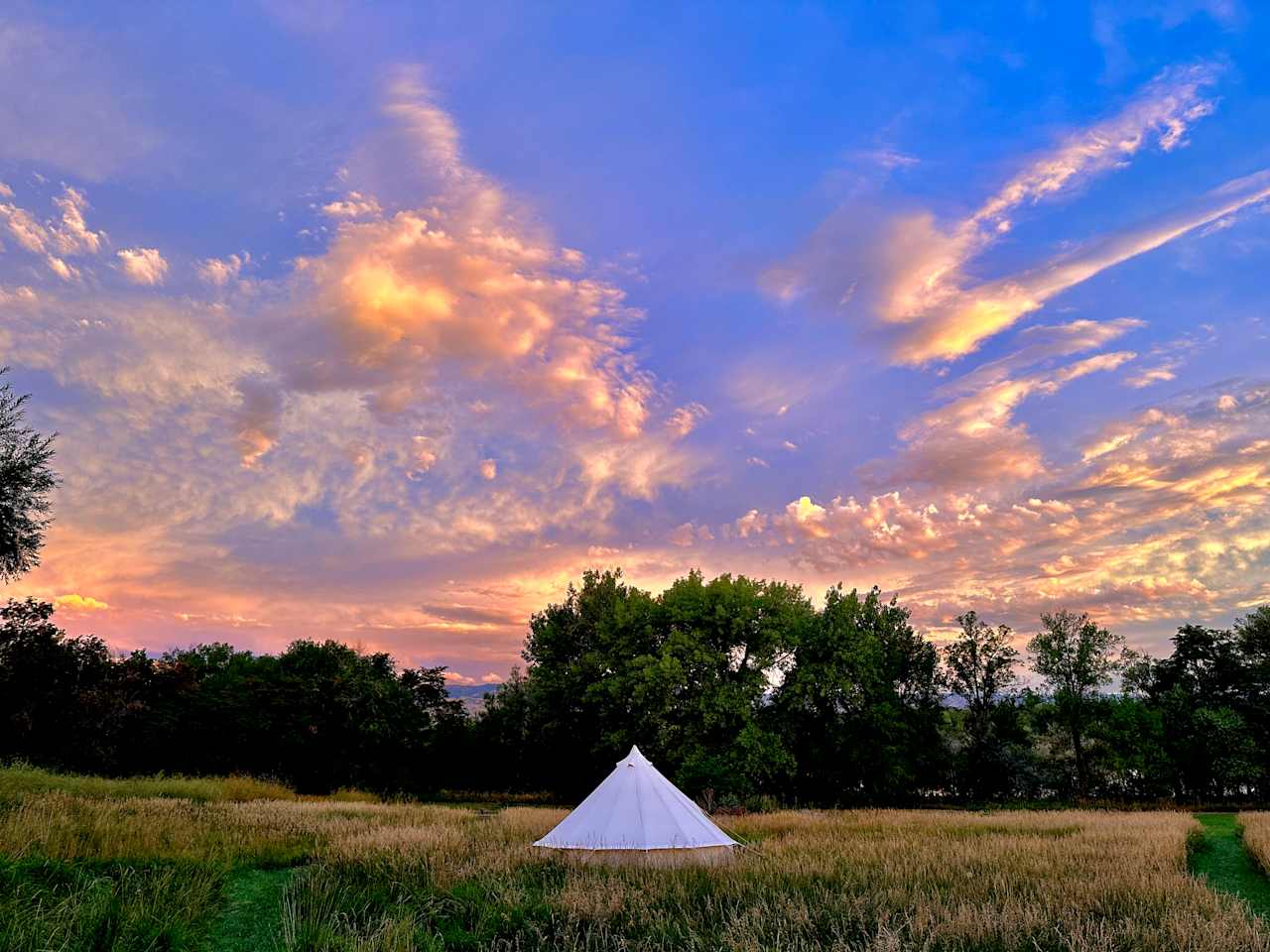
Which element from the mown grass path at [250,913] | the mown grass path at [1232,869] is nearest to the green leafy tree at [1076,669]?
the mown grass path at [1232,869]

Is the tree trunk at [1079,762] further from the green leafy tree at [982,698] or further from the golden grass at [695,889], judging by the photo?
the golden grass at [695,889]

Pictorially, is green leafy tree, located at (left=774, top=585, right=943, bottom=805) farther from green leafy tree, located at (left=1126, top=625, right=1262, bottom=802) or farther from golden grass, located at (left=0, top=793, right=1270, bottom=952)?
golden grass, located at (left=0, top=793, right=1270, bottom=952)

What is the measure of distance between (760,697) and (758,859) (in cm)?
3671

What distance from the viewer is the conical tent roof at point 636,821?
56.0ft

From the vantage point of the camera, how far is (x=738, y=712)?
1912 inches

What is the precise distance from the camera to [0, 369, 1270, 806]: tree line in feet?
157

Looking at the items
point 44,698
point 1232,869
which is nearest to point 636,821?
point 1232,869

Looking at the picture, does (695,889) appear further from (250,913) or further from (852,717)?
(852,717)

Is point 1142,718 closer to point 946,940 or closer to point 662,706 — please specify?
point 662,706

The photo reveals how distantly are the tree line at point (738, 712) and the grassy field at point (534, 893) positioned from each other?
28101 millimetres

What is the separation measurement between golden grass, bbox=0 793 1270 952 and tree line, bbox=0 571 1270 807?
89.7 ft

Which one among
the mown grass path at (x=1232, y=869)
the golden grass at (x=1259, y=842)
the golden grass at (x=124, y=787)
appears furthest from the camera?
the golden grass at (x=124, y=787)

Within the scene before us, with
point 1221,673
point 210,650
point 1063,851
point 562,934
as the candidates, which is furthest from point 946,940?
point 210,650

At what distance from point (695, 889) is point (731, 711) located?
3651cm
